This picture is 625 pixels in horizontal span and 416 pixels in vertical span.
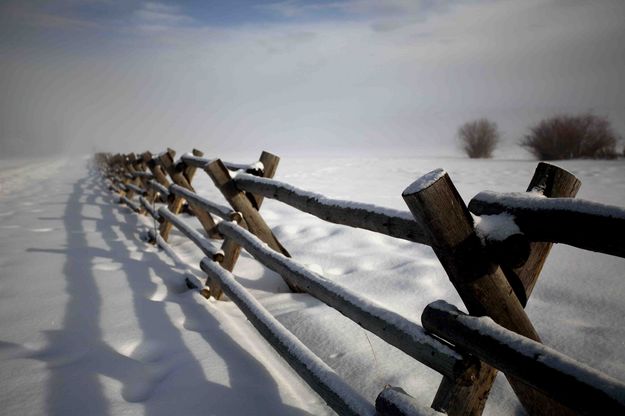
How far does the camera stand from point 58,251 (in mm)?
3715

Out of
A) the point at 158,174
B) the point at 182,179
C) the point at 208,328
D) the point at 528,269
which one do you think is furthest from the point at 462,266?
the point at 158,174

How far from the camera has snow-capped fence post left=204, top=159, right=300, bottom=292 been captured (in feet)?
8.45

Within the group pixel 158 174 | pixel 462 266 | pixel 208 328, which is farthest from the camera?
pixel 158 174

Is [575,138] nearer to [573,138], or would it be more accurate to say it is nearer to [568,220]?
[573,138]

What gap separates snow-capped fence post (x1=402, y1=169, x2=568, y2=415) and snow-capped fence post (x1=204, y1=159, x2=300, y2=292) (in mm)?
1766

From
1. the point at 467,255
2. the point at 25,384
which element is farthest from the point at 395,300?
the point at 25,384

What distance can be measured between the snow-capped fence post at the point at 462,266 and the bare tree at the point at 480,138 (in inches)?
944

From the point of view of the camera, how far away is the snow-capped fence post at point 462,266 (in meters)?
0.94

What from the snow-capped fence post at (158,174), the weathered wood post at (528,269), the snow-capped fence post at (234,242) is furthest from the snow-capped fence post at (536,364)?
the snow-capped fence post at (158,174)

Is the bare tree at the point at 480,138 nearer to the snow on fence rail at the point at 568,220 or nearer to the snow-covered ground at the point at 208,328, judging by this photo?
the snow-covered ground at the point at 208,328

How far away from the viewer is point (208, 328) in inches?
83.5

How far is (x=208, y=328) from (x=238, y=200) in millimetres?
983

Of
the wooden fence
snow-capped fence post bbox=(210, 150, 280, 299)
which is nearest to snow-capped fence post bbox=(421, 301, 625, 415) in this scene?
the wooden fence

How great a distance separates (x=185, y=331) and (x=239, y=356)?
44 centimetres
